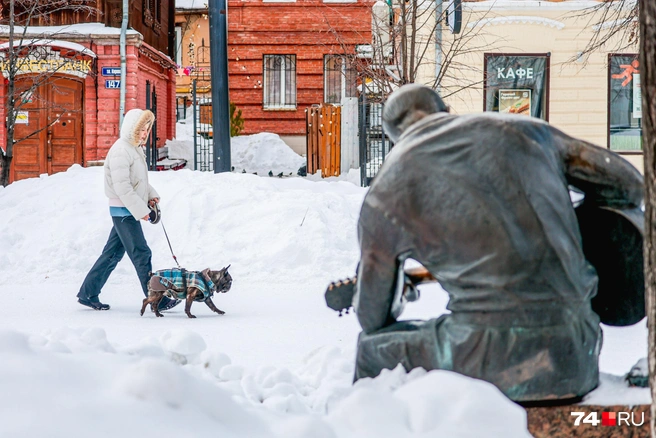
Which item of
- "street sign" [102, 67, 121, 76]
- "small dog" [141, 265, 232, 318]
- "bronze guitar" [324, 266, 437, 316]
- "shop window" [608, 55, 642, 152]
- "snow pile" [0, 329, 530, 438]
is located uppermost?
"street sign" [102, 67, 121, 76]

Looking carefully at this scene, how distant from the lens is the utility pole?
13.3m

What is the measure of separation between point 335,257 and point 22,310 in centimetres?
376

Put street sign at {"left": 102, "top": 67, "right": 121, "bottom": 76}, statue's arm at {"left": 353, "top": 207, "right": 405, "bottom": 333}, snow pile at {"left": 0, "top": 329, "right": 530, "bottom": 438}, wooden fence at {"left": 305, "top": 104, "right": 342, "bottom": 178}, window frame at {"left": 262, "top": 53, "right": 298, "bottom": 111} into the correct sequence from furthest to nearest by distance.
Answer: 1. window frame at {"left": 262, "top": 53, "right": 298, "bottom": 111}
2. street sign at {"left": 102, "top": 67, "right": 121, "bottom": 76}
3. wooden fence at {"left": 305, "top": 104, "right": 342, "bottom": 178}
4. statue's arm at {"left": 353, "top": 207, "right": 405, "bottom": 333}
5. snow pile at {"left": 0, "top": 329, "right": 530, "bottom": 438}

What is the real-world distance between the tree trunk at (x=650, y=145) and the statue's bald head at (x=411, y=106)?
0.97 meters

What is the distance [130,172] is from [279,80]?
21.9m

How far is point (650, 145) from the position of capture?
8.59ft

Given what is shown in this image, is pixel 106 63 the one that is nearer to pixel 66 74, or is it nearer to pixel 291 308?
pixel 66 74

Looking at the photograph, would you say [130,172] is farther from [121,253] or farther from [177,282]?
[177,282]

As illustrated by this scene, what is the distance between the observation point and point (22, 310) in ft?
27.3

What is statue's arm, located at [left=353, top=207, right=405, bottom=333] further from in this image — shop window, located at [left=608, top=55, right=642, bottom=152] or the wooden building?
the wooden building

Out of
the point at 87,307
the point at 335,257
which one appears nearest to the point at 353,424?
the point at 87,307

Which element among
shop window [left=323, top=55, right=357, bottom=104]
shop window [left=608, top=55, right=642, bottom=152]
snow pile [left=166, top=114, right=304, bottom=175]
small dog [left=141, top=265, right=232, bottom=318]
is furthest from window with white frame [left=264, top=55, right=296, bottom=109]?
small dog [left=141, top=265, right=232, bottom=318]

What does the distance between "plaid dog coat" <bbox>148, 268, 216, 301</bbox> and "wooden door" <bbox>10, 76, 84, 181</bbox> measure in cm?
1700

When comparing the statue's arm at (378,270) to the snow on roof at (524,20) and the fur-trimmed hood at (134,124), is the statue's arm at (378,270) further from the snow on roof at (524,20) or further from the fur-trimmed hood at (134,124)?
the snow on roof at (524,20)
